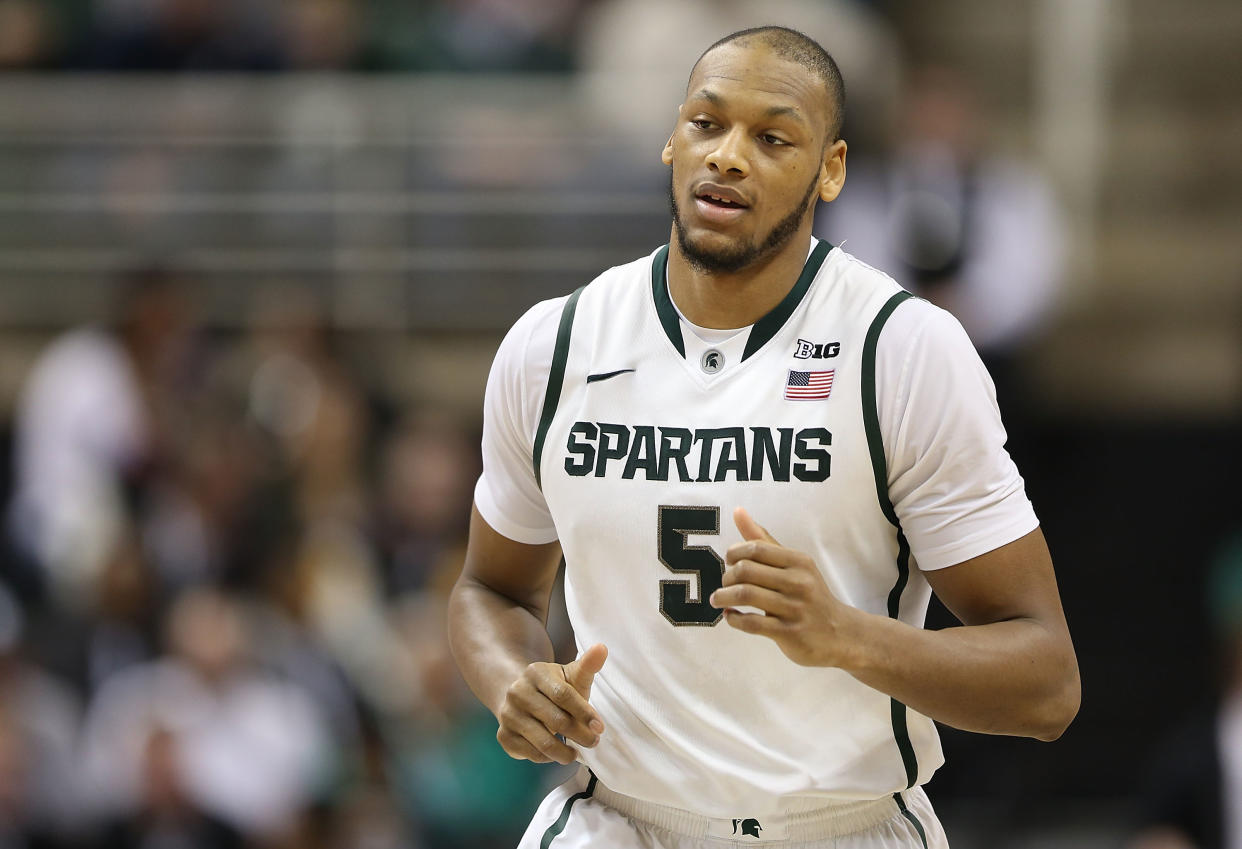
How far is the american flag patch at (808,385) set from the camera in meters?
4.30

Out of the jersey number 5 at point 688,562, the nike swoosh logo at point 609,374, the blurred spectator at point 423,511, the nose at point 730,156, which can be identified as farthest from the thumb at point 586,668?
the blurred spectator at point 423,511

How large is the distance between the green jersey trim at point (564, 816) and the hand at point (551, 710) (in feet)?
1.48

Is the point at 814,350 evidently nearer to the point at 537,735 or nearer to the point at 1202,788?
the point at 537,735

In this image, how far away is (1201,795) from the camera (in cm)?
814

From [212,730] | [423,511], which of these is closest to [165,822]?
[212,730]

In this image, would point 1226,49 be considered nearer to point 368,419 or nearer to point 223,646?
point 368,419

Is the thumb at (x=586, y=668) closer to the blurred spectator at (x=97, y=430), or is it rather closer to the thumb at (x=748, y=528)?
the thumb at (x=748, y=528)

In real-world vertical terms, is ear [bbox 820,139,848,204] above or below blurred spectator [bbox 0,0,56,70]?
above

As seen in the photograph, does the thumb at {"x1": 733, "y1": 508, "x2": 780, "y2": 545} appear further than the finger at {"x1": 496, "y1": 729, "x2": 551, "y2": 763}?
No

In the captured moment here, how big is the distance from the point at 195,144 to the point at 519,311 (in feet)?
7.19

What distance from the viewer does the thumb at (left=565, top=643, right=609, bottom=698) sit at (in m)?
4.05

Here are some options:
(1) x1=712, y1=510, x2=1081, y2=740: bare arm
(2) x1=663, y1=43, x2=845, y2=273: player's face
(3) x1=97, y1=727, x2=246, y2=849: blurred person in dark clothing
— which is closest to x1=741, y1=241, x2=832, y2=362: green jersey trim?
(2) x1=663, y1=43, x2=845, y2=273: player's face

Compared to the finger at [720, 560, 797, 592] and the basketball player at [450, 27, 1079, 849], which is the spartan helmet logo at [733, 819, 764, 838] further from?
the finger at [720, 560, 797, 592]

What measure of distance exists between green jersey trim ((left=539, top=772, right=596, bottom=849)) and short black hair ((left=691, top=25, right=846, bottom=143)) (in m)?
1.62
